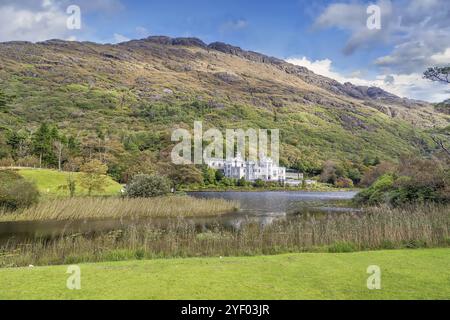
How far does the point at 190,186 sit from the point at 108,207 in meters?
34.6

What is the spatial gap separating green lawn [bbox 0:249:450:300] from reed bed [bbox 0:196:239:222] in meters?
13.4

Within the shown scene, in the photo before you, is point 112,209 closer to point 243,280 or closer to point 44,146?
point 243,280

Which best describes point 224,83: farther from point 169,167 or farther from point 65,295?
point 65,295

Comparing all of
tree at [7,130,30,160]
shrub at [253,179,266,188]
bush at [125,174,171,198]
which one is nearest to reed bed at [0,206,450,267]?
bush at [125,174,171,198]

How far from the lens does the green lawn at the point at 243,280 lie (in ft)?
17.6

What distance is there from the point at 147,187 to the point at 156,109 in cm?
9100

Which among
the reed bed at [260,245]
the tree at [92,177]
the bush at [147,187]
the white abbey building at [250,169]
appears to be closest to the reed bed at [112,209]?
the bush at [147,187]

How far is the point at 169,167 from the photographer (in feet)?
150

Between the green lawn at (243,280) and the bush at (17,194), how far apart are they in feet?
56.5

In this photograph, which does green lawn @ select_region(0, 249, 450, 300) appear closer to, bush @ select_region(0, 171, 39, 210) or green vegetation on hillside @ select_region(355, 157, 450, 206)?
green vegetation on hillside @ select_region(355, 157, 450, 206)

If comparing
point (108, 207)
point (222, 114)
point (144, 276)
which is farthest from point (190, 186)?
point (222, 114)

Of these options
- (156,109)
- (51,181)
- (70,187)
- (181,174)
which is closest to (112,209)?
(70,187)

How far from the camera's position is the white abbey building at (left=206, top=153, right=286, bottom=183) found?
7850 centimetres

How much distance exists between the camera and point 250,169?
81625mm
